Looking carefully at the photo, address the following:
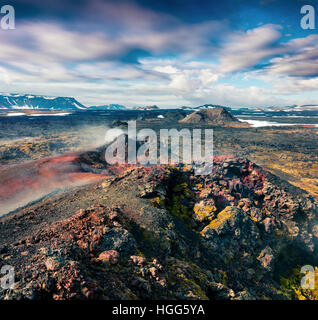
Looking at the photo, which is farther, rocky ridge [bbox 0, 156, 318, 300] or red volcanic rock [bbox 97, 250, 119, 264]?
red volcanic rock [bbox 97, 250, 119, 264]

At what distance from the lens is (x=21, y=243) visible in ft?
29.9

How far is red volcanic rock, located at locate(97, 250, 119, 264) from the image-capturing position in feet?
26.2

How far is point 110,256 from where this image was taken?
8148mm

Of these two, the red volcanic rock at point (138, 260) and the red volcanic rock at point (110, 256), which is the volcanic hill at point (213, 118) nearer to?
the red volcanic rock at point (138, 260)

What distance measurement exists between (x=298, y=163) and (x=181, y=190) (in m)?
55.3

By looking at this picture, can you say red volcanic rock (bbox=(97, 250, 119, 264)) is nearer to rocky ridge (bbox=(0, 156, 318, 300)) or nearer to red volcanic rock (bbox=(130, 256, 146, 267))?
rocky ridge (bbox=(0, 156, 318, 300))

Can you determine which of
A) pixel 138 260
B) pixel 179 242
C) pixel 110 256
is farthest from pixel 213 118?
pixel 110 256

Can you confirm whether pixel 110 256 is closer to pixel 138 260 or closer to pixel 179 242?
pixel 138 260

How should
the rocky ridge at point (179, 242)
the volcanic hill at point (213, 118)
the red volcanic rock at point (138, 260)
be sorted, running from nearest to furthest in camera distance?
1. the rocky ridge at point (179, 242)
2. the red volcanic rock at point (138, 260)
3. the volcanic hill at point (213, 118)

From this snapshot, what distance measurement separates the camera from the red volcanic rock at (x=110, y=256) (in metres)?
8.00

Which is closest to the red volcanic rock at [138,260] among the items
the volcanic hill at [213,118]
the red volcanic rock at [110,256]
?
the red volcanic rock at [110,256]

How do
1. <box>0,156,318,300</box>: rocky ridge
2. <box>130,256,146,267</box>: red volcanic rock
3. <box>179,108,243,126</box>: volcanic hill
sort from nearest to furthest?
<box>0,156,318,300</box>: rocky ridge < <box>130,256,146,267</box>: red volcanic rock < <box>179,108,243,126</box>: volcanic hill

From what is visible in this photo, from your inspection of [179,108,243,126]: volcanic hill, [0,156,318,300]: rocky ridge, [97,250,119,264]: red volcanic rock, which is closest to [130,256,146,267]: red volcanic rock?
[0,156,318,300]: rocky ridge
